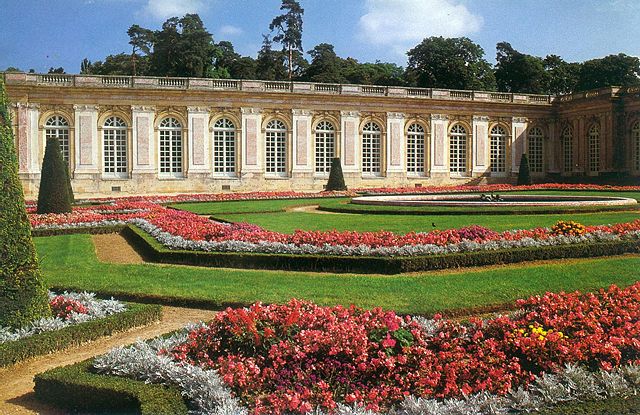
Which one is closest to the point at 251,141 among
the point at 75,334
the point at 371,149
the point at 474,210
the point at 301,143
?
the point at 301,143

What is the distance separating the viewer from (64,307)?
751 cm

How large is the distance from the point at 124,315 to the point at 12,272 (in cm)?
143

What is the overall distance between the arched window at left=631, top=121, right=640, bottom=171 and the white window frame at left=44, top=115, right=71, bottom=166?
116 feet

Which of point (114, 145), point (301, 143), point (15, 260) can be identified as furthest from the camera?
point (301, 143)

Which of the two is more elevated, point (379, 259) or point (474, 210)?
point (474, 210)

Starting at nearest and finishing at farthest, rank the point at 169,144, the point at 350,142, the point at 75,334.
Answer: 1. the point at 75,334
2. the point at 169,144
3. the point at 350,142

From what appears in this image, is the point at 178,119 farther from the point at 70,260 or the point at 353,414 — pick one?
the point at 353,414

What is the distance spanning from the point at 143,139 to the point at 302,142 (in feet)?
32.9

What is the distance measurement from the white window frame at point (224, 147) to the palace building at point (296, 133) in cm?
7

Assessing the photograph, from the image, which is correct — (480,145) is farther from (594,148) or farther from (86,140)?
(86,140)

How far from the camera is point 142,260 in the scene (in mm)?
12859

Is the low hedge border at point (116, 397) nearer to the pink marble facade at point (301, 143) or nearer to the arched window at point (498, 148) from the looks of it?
the pink marble facade at point (301, 143)

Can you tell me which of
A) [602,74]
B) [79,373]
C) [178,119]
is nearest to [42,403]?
[79,373]

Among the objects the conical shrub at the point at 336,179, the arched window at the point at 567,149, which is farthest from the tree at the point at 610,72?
the conical shrub at the point at 336,179
